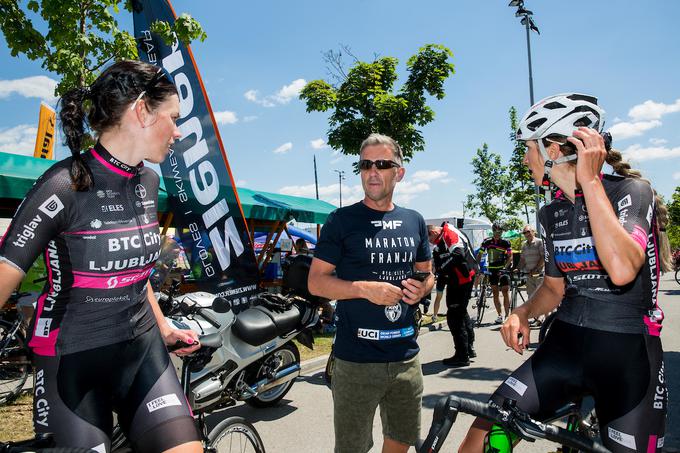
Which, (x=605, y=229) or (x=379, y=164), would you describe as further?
(x=379, y=164)

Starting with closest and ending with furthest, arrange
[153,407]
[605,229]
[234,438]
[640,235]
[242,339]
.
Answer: [605,229] < [640,235] < [153,407] < [234,438] < [242,339]

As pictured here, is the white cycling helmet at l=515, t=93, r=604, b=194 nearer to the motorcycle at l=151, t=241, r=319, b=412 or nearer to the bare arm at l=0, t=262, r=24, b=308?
the bare arm at l=0, t=262, r=24, b=308

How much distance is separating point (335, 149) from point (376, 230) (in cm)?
933

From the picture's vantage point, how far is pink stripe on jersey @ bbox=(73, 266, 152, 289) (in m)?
1.87

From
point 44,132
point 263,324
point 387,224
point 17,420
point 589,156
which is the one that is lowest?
point 17,420

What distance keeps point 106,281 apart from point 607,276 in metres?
2.24

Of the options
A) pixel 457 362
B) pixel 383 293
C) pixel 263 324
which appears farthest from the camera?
pixel 457 362

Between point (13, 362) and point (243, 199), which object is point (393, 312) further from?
point (243, 199)

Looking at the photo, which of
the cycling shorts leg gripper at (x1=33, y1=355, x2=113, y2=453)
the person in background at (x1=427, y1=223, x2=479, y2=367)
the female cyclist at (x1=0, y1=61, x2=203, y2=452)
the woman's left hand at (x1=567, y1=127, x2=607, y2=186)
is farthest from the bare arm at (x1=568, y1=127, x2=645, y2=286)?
the person in background at (x1=427, y1=223, x2=479, y2=367)

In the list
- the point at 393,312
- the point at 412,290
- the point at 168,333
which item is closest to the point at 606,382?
the point at 412,290

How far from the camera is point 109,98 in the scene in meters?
2.04

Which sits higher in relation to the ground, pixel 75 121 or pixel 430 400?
pixel 75 121

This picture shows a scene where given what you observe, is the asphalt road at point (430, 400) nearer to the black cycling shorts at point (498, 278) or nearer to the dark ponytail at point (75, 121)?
the black cycling shorts at point (498, 278)

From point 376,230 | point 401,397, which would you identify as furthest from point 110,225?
point 401,397
